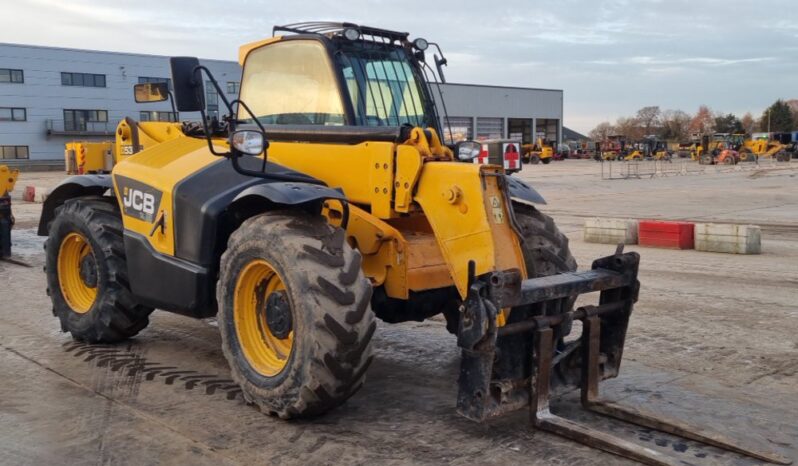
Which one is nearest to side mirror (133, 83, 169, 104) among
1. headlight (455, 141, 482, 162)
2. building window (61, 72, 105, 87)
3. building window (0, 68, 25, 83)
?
headlight (455, 141, 482, 162)

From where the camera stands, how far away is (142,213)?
6.06 m

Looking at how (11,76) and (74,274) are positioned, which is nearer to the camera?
(74,274)

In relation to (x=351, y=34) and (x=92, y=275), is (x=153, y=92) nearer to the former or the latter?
(x=92, y=275)

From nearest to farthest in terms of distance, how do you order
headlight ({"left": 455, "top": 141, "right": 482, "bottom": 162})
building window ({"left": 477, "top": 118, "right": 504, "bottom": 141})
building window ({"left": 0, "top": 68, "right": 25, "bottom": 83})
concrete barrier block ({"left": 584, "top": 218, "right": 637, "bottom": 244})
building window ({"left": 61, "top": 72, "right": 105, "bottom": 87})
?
headlight ({"left": 455, "top": 141, "right": 482, "bottom": 162}), concrete barrier block ({"left": 584, "top": 218, "right": 637, "bottom": 244}), building window ({"left": 0, "top": 68, "right": 25, "bottom": 83}), building window ({"left": 61, "top": 72, "right": 105, "bottom": 87}), building window ({"left": 477, "top": 118, "right": 504, "bottom": 141})

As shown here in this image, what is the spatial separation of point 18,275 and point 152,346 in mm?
4992

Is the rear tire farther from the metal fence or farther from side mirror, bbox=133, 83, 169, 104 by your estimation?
the metal fence

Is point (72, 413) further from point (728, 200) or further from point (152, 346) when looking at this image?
point (728, 200)

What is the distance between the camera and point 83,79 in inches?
2410

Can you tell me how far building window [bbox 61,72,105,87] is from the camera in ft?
199

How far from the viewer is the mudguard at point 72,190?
6965 millimetres

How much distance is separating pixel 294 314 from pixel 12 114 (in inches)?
2401

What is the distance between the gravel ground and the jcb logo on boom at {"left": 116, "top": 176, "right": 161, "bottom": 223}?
4.01ft

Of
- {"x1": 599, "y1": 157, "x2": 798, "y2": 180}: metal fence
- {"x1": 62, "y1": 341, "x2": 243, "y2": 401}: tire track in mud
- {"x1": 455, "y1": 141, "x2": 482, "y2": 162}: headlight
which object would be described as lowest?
{"x1": 62, "y1": 341, "x2": 243, "y2": 401}: tire track in mud

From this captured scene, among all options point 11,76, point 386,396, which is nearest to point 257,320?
point 386,396
